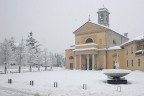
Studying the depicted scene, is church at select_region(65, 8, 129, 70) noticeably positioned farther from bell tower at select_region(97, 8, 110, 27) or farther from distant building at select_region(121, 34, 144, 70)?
bell tower at select_region(97, 8, 110, 27)

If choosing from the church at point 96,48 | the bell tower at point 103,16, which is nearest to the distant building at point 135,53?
the church at point 96,48

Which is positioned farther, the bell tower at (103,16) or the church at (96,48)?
the bell tower at (103,16)

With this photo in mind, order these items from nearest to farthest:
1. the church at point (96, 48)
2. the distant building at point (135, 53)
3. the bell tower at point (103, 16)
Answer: the distant building at point (135, 53) → the church at point (96, 48) → the bell tower at point (103, 16)

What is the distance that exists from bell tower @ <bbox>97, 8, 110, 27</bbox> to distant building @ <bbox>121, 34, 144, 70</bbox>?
20140 mm

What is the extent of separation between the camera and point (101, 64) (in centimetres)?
5894

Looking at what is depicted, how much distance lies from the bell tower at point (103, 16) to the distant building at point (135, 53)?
66.1 ft

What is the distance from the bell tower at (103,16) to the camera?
69.6 metres

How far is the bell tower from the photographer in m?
69.6

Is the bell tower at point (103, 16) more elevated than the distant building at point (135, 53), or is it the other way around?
the bell tower at point (103, 16)

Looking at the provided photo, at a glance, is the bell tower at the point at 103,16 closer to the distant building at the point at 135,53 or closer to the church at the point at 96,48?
the church at the point at 96,48

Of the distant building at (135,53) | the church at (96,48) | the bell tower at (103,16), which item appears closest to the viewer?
the distant building at (135,53)

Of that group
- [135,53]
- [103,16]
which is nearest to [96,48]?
[135,53]

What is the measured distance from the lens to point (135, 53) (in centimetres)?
4500

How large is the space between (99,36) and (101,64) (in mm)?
7408
